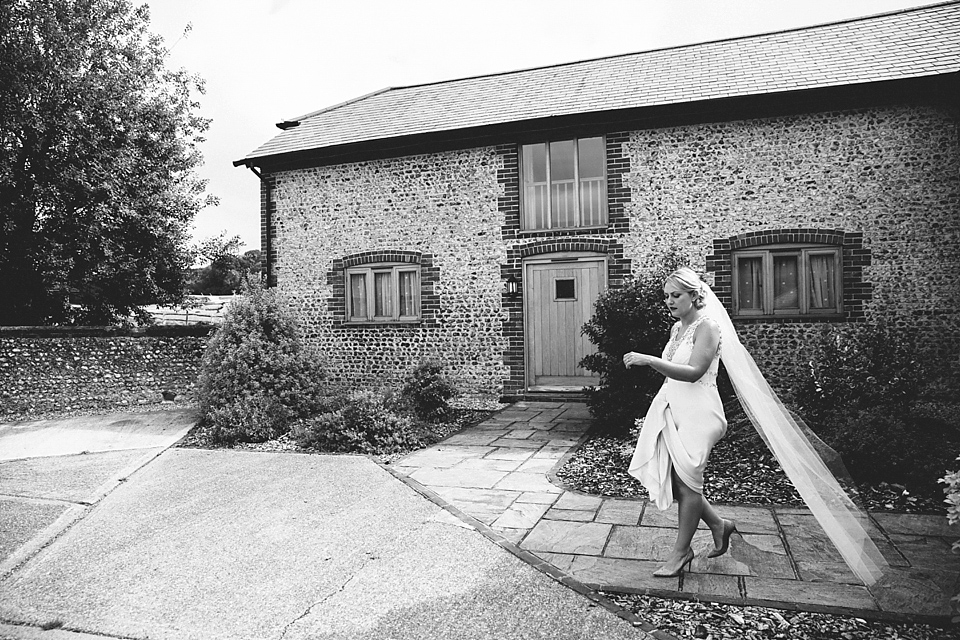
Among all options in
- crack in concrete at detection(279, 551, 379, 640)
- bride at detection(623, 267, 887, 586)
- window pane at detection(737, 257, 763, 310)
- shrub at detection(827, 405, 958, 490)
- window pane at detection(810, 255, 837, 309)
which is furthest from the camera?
window pane at detection(737, 257, 763, 310)

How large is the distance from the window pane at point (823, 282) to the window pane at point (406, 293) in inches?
267

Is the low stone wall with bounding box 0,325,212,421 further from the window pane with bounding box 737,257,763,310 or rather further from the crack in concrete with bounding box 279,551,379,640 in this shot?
the window pane with bounding box 737,257,763,310

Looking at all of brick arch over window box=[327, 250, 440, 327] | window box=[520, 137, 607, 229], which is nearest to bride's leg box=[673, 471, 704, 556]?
window box=[520, 137, 607, 229]

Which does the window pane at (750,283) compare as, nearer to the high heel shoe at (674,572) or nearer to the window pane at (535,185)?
the window pane at (535,185)

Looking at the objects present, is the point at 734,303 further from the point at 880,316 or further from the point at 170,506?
the point at 170,506

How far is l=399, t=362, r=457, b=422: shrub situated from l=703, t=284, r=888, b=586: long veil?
240 inches

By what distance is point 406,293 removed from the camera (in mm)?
12273

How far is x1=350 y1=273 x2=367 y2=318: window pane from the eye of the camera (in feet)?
41.2

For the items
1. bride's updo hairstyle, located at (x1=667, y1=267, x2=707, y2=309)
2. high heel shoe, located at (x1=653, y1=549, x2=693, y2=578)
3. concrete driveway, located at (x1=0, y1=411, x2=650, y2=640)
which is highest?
bride's updo hairstyle, located at (x1=667, y1=267, x2=707, y2=309)

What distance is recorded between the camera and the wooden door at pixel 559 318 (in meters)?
11.0

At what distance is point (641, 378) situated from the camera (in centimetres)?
783

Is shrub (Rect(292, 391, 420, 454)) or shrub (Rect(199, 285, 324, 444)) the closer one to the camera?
shrub (Rect(292, 391, 420, 454))

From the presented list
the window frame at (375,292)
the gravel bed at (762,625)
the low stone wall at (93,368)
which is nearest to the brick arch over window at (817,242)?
the window frame at (375,292)

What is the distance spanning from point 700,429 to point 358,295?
9646mm
